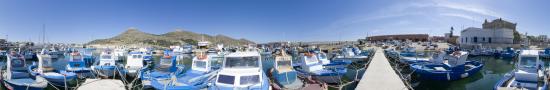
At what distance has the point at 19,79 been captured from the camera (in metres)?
19.5

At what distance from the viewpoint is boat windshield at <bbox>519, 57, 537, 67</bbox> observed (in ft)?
61.9

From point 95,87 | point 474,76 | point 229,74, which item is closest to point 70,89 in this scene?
point 95,87

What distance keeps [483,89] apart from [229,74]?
17627 millimetres

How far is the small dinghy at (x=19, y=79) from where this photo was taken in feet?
58.5

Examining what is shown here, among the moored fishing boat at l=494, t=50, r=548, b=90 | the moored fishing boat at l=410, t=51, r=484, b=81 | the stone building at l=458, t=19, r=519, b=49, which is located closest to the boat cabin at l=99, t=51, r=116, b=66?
the moored fishing boat at l=410, t=51, r=484, b=81

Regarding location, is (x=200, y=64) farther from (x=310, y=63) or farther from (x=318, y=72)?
(x=318, y=72)

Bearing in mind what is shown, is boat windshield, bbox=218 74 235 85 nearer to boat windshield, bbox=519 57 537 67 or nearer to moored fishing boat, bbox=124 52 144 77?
moored fishing boat, bbox=124 52 144 77

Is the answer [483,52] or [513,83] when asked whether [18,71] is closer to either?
[513,83]

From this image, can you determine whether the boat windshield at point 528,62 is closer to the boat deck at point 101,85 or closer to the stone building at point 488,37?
the boat deck at point 101,85

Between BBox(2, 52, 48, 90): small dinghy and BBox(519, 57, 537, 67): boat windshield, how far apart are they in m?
26.2

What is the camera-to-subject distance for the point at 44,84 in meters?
18.2

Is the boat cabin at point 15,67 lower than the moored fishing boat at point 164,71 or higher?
higher

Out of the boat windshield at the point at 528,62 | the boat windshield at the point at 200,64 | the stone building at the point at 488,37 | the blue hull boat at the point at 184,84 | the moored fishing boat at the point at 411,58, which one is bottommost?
the blue hull boat at the point at 184,84

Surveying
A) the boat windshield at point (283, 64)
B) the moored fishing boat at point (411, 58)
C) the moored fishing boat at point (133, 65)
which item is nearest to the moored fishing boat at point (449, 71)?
the moored fishing boat at point (411, 58)
